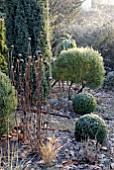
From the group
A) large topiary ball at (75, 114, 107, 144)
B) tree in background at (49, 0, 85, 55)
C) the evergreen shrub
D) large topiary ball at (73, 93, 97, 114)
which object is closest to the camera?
large topiary ball at (75, 114, 107, 144)

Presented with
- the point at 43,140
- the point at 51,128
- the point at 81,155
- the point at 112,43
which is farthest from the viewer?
the point at 112,43

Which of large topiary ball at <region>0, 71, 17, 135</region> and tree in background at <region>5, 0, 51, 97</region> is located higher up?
tree in background at <region>5, 0, 51, 97</region>

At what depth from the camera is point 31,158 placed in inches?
144

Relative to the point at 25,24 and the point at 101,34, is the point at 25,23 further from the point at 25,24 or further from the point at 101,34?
the point at 101,34

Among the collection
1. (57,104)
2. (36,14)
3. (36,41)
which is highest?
(36,14)

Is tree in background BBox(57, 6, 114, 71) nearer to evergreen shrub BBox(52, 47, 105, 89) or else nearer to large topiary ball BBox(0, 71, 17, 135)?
evergreen shrub BBox(52, 47, 105, 89)

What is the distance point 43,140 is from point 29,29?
2.43 m

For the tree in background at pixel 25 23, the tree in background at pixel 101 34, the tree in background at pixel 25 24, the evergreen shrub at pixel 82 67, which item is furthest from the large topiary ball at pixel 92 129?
the tree in background at pixel 101 34

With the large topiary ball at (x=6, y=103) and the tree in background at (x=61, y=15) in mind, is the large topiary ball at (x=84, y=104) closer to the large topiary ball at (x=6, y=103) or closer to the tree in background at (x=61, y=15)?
the large topiary ball at (x=6, y=103)

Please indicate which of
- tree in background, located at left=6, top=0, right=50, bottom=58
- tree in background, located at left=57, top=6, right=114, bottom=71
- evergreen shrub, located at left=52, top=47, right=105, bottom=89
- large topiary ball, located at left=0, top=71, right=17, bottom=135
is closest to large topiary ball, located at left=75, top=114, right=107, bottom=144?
large topiary ball, located at left=0, top=71, right=17, bottom=135

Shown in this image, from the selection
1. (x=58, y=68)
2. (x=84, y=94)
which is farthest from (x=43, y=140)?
(x=58, y=68)

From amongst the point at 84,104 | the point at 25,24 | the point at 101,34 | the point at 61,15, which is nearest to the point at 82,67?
the point at 84,104

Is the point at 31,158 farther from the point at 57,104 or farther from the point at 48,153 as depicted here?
the point at 57,104

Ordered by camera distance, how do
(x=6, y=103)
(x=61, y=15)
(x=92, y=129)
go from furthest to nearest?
(x=61, y=15), (x=92, y=129), (x=6, y=103)
